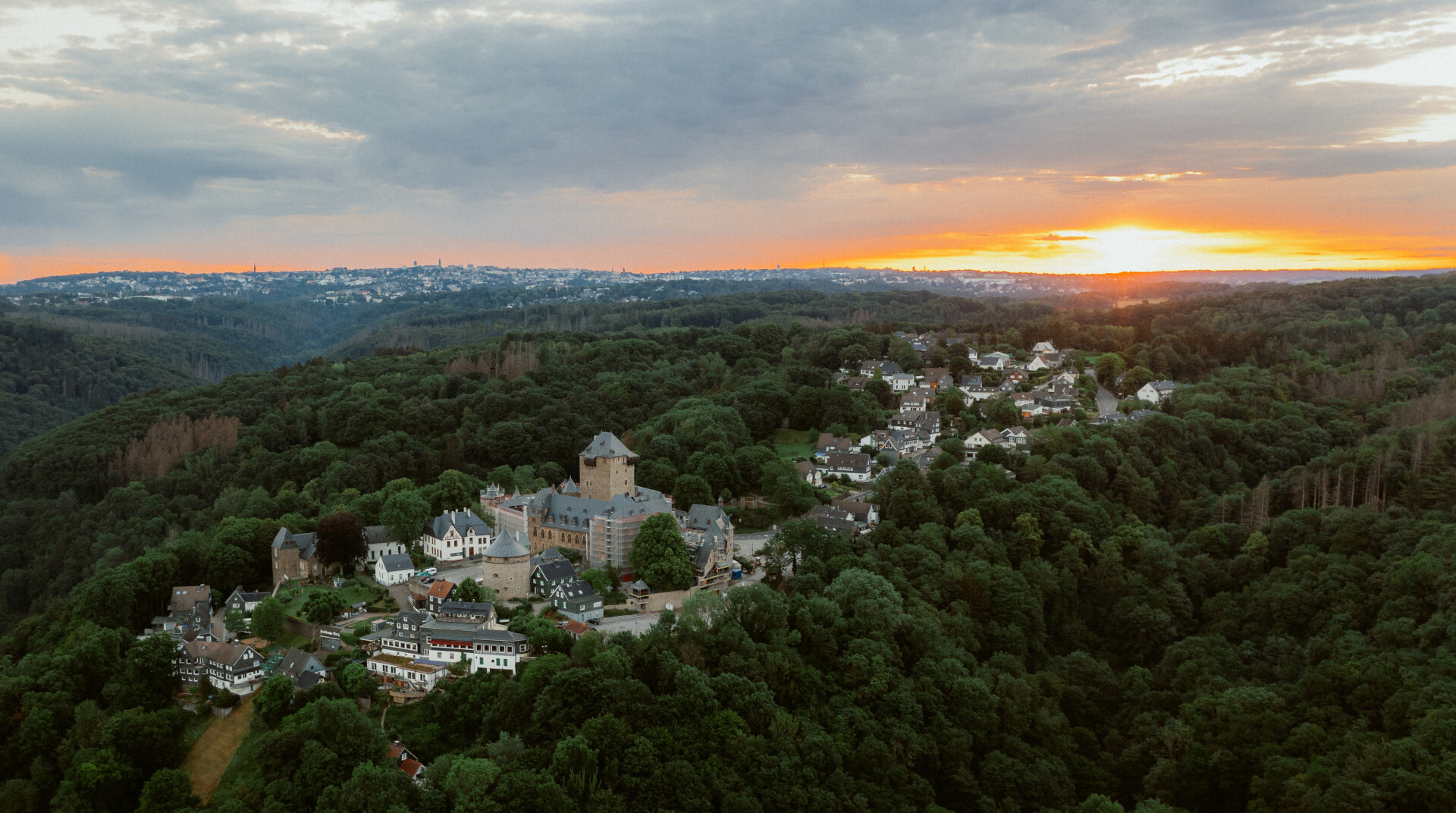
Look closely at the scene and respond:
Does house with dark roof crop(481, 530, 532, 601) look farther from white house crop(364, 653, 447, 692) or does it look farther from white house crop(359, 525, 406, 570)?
white house crop(359, 525, 406, 570)

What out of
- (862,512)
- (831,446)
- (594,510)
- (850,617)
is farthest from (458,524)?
(831,446)

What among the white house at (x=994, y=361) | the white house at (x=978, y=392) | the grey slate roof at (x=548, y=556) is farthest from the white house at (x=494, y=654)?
the white house at (x=994, y=361)

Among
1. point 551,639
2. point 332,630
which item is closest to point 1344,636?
point 551,639

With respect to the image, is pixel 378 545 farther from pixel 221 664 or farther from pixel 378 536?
pixel 221 664

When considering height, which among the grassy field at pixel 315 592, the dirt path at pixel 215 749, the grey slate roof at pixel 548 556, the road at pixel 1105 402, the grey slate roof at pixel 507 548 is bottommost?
the dirt path at pixel 215 749

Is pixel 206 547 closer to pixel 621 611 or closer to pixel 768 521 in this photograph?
pixel 621 611

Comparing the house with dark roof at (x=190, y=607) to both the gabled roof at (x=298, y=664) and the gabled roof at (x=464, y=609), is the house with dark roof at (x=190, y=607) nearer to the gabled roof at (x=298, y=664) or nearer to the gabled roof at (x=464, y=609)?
the gabled roof at (x=298, y=664)
